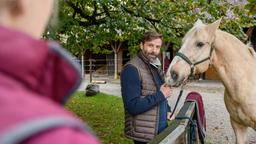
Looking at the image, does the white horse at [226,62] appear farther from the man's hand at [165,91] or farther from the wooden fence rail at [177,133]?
the man's hand at [165,91]

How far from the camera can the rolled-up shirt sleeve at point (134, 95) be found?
355 centimetres

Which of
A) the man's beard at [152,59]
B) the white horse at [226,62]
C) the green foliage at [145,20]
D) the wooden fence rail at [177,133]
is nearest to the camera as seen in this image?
the wooden fence rail at [177,133]

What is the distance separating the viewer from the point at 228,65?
17.5ft

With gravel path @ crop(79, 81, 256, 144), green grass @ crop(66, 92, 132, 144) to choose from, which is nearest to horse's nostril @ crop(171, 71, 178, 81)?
gravel path @ crop(79, 81, 256, 144)

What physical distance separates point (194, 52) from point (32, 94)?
4652 mm

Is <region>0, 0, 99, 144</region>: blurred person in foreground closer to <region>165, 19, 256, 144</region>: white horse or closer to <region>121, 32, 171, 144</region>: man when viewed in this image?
<region>121, 32, 171, 144</region>: man

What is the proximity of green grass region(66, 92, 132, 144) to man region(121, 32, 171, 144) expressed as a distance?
3.74 m

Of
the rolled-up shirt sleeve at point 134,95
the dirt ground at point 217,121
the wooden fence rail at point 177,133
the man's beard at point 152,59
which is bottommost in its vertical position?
the dirt ground at point 217,121

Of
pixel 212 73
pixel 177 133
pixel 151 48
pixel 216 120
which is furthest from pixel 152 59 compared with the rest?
pixel 212 73

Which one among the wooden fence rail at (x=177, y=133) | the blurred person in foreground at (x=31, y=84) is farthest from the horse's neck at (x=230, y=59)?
the blurred person in foreground at (x=31, y=84)

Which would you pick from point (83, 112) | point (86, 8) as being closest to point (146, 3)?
point (86, 8)

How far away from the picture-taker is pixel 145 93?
369cm

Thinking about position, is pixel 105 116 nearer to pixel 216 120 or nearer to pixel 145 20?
pixel 216 120

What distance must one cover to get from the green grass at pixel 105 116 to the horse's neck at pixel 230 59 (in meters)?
2.82
